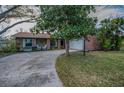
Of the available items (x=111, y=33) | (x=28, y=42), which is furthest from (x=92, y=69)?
(x=28, y=42)

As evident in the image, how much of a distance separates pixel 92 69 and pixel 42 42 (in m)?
0.81

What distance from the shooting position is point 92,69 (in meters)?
3.12

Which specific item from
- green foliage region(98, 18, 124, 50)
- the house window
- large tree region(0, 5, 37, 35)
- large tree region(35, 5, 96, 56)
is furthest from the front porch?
green foliage region(98, 18, 124, 50)

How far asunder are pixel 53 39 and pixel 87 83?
788 millimetres

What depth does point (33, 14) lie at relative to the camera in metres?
3.30

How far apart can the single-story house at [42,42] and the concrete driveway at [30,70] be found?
99mm

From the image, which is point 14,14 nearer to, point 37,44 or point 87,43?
point 37,44

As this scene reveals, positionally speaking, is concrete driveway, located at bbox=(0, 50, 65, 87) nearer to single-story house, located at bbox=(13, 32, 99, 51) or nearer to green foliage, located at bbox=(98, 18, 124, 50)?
single-story house, located at bbox=(13, 32, 99, 51)

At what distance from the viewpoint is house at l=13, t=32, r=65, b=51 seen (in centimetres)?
321

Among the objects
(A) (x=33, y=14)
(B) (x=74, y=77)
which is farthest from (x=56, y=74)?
(A) (x=33, y=14)

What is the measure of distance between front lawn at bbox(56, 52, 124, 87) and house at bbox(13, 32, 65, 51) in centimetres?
22
